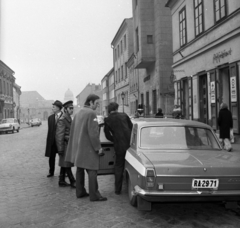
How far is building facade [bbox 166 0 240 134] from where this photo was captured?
44.8ft

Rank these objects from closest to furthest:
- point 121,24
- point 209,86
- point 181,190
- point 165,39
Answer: point 181,190, point 209,86, point 165,39, point 121,24

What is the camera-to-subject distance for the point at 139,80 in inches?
1387

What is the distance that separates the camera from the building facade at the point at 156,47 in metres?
26.0

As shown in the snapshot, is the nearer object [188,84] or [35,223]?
[35,223]

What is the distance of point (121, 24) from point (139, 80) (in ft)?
44.9

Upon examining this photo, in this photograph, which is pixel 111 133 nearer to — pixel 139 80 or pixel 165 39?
pixel 165 39

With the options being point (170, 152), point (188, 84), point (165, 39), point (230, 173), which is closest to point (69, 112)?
point (170, 152)

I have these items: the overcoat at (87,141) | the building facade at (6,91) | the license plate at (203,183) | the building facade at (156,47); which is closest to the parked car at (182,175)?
the license plate at (203,183)

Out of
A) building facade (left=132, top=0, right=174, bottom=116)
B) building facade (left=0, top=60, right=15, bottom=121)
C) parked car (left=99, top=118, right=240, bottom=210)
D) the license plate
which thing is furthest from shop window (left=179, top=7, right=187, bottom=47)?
building facade (left=0, top=60, right=15, bottom=121)

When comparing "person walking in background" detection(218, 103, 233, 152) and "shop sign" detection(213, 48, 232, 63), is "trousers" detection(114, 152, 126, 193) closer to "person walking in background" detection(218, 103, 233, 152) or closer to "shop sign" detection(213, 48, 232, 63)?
"person walking in background" detection(218, 103, 233, 152)

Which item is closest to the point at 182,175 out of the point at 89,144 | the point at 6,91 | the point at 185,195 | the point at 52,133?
the point at 185,195

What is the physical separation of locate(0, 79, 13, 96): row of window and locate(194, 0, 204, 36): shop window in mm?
40218

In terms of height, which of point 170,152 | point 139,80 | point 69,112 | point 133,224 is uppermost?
point 139,80

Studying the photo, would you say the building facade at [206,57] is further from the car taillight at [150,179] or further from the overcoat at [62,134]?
the car taillight at [150,179]
